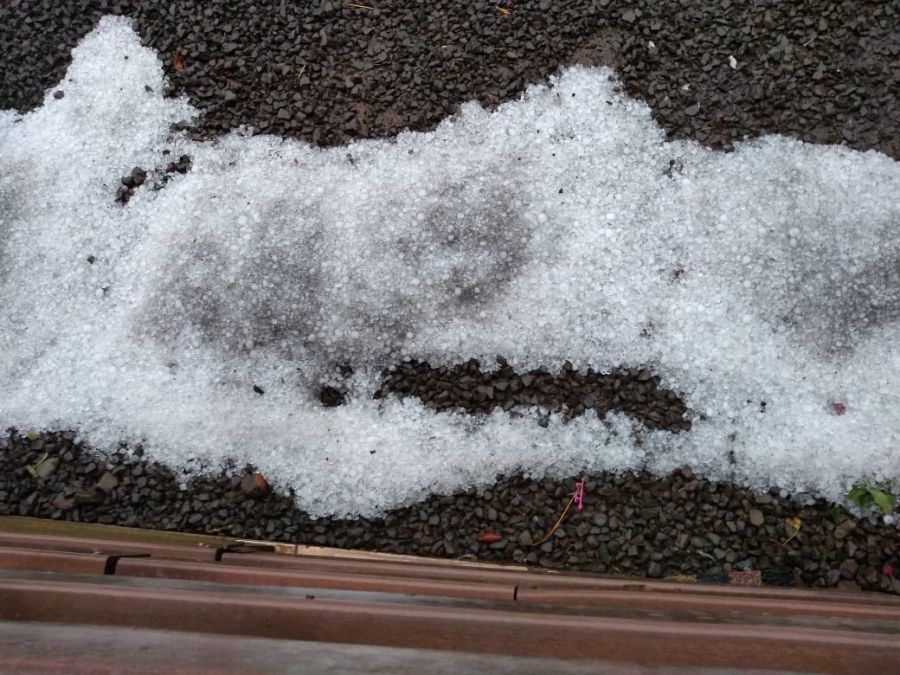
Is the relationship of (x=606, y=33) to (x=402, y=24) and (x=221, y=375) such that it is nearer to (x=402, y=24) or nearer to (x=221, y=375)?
(x=402, y=24)

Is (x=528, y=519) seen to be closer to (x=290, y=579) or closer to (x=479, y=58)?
(x=290, y=579)

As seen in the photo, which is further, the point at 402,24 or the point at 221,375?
the point at 402,24

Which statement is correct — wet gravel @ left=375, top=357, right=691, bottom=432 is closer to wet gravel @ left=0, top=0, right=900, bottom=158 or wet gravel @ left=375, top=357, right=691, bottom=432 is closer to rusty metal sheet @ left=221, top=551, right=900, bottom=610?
rusty metal sheet @ left=221, top=551, right=900, bottom=610

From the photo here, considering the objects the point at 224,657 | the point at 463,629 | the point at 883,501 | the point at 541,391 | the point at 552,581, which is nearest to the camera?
the point at 224,657

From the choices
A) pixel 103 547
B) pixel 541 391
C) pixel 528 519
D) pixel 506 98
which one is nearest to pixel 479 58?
pixel 506 98

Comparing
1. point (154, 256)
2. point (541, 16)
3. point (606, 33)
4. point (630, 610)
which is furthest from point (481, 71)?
point (630, 610)

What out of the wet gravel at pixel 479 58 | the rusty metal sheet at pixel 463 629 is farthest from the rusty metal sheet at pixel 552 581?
the wet gravel at pixel 479 58
